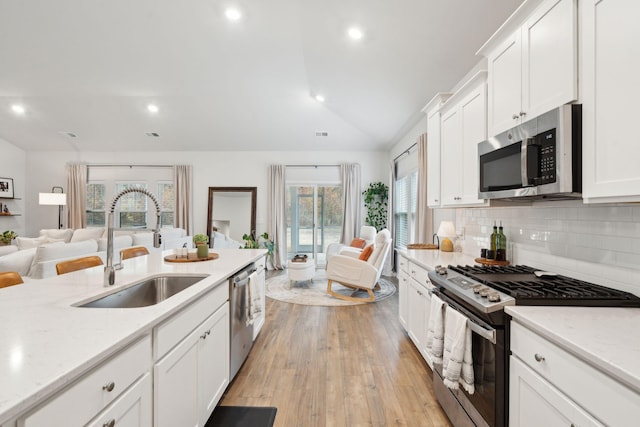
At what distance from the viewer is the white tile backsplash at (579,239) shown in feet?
4.46

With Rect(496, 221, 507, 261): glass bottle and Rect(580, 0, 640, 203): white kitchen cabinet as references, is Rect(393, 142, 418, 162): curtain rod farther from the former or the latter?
Rect(580, 0, 640, 203): white kitchen cabinet

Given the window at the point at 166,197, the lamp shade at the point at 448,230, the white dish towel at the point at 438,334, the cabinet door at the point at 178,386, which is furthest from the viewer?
the window at the point at 166,197

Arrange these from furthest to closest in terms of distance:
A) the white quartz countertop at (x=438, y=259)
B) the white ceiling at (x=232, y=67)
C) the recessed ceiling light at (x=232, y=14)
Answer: the recessed ceiling light at (x=232, y=14) → the white ceiling at (x=232, y=67) → the white quartz countertop at (x=438, y=259)

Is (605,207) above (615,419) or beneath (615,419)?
above

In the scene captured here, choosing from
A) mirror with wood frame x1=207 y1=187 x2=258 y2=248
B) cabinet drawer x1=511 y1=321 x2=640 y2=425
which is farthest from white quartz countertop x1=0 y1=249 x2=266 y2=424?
mirror with wood frame x1=207 y1=187 x2=258 y2=248

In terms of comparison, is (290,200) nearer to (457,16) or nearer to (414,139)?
(414,139)

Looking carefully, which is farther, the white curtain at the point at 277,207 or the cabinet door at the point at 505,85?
the white curtain at the point at 277,207

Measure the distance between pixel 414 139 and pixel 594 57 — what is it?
3.57m

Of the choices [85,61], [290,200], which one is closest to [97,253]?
[85,61]

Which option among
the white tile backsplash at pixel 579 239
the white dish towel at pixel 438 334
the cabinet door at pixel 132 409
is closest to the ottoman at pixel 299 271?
the white tile backsplash at pixel 579 239

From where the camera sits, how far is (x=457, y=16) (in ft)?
7.79

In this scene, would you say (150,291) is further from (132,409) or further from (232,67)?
(232,67)

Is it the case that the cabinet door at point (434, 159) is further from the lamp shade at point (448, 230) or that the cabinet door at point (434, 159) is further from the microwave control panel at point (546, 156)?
the microwave control panel at point (546, 156)

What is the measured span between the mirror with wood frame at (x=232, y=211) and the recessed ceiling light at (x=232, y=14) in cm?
387
